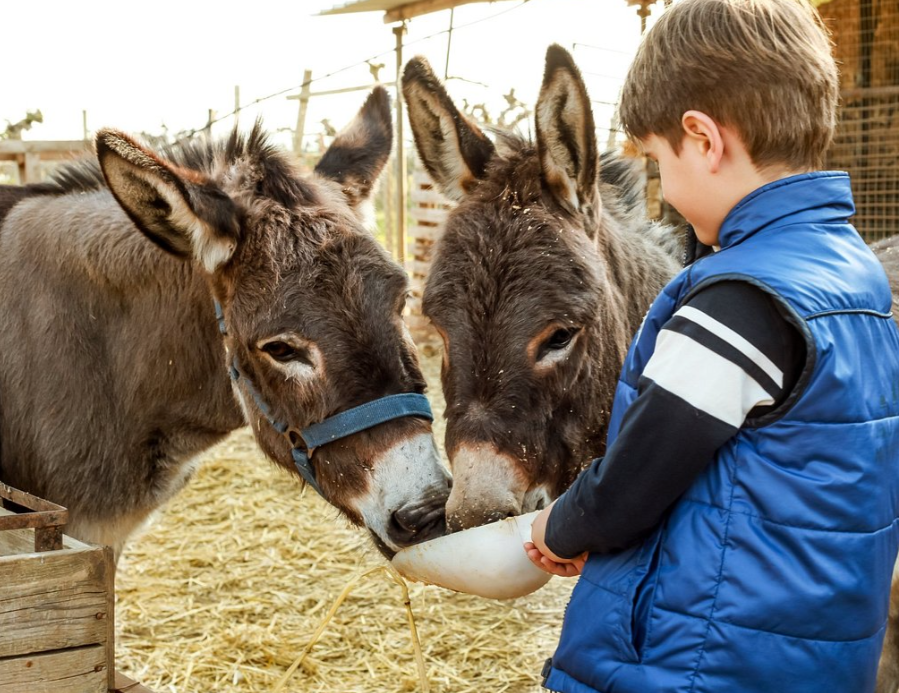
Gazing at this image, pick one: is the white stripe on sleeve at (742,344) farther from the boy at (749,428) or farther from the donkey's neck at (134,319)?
the donkey's neck at (134,319)

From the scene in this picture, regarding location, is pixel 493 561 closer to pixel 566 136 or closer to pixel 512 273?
pixel 512 273

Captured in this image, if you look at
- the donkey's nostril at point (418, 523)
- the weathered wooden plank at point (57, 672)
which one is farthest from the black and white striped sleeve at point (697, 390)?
the weathered wooden plank at point (57, 672)

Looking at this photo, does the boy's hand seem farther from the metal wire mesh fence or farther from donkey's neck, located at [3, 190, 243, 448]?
the metal wire mesh fence

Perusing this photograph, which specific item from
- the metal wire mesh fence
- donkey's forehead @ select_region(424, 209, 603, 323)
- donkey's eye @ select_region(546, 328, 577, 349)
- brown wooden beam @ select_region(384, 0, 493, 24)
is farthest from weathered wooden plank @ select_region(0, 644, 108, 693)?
the metal wire mesh fence

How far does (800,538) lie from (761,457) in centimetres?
14

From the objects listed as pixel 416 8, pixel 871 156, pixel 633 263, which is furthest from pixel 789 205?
pixel 871 156

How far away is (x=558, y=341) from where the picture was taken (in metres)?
2.14

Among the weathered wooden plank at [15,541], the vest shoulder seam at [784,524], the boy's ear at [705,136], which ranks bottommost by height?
the weathered wooden plank at [15,541]

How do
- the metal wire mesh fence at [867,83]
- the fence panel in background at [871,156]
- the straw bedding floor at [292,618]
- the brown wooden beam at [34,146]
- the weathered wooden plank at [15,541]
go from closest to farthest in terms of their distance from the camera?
the weathered wooden plank at [15,541] → the straw bedding floor at [292,618] → the brown wooden beam at [34,146] → the fence panel in background at [871,156] → the metal wire mesh fence at [867,83]

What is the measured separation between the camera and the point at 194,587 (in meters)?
4.71

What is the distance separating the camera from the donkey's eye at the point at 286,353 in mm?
2387

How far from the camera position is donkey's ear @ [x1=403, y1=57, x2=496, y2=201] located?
2467 millimetres

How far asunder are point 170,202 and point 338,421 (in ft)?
2.56

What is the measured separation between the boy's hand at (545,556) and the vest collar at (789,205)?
622 millimetres
